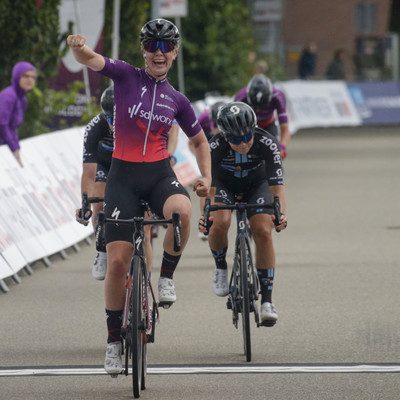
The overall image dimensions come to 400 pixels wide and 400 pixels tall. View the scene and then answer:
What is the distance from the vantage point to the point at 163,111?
7645 mm

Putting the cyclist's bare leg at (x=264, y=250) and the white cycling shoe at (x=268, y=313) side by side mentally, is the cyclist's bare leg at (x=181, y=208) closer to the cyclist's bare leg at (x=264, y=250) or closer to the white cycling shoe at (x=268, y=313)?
the white cycling shoe at (x=268, y=313)

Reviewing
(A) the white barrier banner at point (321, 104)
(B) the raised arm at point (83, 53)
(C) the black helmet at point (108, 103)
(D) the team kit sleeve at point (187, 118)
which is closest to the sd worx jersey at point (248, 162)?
(C) the black helmet at point (108, 103)

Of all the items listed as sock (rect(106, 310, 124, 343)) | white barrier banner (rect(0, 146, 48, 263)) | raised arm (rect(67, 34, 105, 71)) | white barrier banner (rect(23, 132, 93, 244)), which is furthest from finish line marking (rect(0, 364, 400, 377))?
white barrier banner (rect(23, 132, 93, 244))

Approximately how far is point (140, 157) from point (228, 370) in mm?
1456

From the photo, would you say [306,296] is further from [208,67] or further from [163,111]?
[208,67]

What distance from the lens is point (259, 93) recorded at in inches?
516

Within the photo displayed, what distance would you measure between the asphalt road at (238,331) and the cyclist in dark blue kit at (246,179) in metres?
0.53

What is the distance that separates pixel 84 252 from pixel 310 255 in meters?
2.61

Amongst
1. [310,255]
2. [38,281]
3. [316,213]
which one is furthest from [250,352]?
[316,213]

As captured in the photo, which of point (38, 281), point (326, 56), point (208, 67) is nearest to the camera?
point (38, 281)

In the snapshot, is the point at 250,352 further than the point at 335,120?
No

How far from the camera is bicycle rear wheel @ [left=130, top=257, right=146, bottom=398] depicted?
6977 millimetres

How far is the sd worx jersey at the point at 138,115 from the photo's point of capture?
24.9 ft

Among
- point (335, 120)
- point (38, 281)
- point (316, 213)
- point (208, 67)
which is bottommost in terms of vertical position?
point (335, 120)
